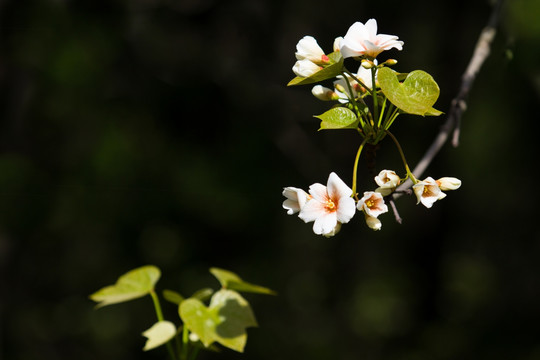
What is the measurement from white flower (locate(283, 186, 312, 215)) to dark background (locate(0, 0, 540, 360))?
2.83 metres

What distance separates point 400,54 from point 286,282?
209 centimetres

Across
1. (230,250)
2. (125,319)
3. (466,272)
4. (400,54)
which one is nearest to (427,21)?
(400,54)

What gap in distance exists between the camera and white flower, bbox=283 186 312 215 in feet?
3.49

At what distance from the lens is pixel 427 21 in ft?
14.0

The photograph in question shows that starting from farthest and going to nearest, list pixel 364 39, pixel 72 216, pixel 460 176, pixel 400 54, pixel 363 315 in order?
pixel 363 315 < pixel 460 176 < pixel 72 216 < pixel 400 54 < pixel 364 39

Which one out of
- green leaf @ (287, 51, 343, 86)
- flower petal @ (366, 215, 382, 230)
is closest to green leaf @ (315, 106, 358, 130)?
green leaf @ (287, 51, 343, 86)

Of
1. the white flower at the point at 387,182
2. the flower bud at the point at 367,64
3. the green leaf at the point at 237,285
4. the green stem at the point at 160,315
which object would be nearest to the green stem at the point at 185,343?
the green stem at the point at 160,315

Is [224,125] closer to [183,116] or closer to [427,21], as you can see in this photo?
[183,116]

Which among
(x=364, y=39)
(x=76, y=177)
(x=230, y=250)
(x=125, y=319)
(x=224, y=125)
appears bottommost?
(x=125, y=319)

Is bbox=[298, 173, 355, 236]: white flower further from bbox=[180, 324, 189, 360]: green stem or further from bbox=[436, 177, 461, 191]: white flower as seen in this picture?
bbox=[180, 324, 189, 360]: green stem

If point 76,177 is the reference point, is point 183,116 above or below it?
above

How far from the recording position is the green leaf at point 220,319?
133 cm

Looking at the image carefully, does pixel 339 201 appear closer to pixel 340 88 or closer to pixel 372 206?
pixel 372 206

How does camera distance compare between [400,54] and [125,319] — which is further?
[125,319]
